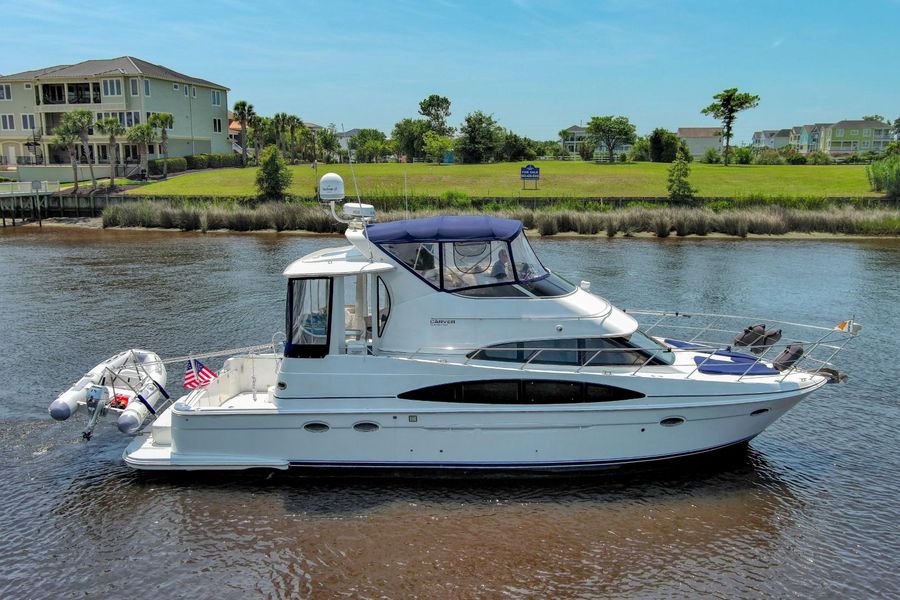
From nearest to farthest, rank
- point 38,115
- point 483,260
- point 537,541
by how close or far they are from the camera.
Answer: point 537,541
point 483,260
point 38,115

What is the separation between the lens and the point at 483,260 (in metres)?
11.1

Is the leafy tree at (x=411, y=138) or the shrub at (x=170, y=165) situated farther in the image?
the leafy tree at (x=411, y=138)

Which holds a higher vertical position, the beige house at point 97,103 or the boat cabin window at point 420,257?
the beige house at point 97,103

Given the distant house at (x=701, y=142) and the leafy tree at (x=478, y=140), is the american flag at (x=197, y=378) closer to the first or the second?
the leafy tree at (x=478, y=140)

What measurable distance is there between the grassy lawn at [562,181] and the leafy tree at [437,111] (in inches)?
1089

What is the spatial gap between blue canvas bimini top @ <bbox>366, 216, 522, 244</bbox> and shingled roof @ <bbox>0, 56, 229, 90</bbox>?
60.4m

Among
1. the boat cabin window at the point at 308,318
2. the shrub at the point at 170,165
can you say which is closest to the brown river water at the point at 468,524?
the boat cabin window at the point at 308,318

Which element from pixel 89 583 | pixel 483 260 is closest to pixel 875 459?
pixel 483 260

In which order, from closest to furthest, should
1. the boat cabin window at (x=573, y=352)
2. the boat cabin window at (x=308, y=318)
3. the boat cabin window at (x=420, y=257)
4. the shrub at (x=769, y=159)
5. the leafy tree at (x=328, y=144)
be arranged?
1. the boat cabin window at (x=308, y=318)
2. the boat cabin window at (x=573, y=352)
3. the boat cabin window at (x=420, y=257)
4. the shrub at (x=769, y=159)
5. the leafy tree at (x=328, y=144)

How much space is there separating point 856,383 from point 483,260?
31.9ft

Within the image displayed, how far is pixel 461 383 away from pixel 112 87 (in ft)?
213

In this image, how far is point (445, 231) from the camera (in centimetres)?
1109

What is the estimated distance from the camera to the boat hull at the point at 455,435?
34.1 feet

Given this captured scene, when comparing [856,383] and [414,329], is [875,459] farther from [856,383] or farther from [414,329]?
[414,329]
